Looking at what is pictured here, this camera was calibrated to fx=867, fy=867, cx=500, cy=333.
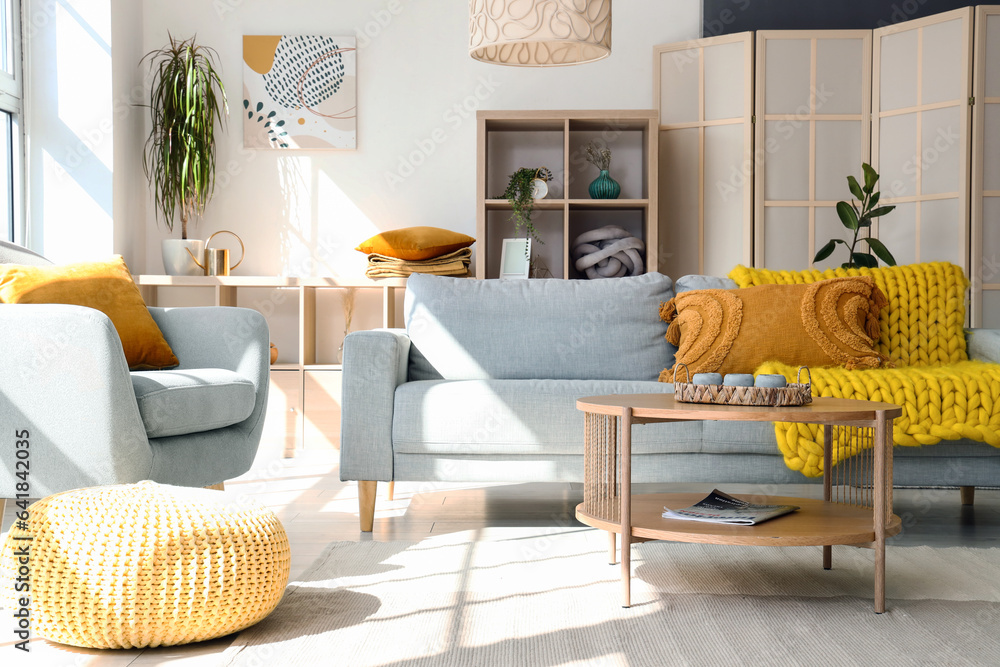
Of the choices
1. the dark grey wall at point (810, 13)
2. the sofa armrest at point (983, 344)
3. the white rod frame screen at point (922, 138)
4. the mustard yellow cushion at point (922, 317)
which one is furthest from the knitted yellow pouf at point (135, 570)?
the dark grey wall at point (810, 13)

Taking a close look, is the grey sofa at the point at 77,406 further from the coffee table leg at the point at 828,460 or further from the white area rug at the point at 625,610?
the coffee table leg at the point at 828,460

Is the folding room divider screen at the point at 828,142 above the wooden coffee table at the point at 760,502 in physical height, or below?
above

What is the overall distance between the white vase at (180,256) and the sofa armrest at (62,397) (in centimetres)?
221

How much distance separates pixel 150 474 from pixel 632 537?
123cm

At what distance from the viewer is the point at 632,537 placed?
1.84 m

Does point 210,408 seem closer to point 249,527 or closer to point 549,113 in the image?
point 249,527

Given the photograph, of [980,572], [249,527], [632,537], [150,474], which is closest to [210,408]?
[150,474]

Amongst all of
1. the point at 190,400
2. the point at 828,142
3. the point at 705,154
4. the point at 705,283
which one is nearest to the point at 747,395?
the point at 705,283

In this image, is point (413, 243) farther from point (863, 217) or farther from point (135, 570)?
point (135, 570)

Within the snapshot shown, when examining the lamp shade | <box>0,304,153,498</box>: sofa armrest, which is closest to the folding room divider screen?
the lamp shade

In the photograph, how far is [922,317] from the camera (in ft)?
9.62

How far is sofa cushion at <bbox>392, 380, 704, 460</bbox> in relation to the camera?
2.48m

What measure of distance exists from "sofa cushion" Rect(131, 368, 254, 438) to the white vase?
1.86m

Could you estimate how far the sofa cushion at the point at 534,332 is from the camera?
2.90 m
